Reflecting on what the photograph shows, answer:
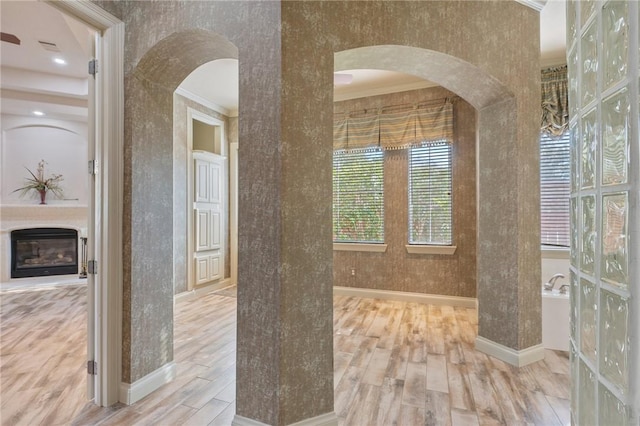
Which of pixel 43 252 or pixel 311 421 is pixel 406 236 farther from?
pixel 43 252

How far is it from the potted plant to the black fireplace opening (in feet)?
2.12

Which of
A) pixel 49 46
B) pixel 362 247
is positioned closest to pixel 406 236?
pixel 362 247

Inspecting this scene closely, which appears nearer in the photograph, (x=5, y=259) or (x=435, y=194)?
(x=435, y=194)

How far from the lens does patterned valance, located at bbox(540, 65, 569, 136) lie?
3.81 meters

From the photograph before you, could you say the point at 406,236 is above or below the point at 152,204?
below

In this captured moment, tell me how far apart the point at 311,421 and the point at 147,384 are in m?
1.20

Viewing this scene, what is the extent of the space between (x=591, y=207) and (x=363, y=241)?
4333mm

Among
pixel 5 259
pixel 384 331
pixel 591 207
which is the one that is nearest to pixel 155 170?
pixel 591 207

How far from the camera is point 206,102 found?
209 inches

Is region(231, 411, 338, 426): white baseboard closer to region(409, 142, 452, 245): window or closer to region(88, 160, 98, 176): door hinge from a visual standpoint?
region(88, 160, 98, 176): door hinge

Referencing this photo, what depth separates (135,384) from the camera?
218 centimetres

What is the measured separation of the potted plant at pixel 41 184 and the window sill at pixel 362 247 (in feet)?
18.6

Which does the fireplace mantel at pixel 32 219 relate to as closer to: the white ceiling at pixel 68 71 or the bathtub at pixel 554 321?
the white ceiling at pixel 68 71

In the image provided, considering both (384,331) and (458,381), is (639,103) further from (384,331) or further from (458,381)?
(384,331)
